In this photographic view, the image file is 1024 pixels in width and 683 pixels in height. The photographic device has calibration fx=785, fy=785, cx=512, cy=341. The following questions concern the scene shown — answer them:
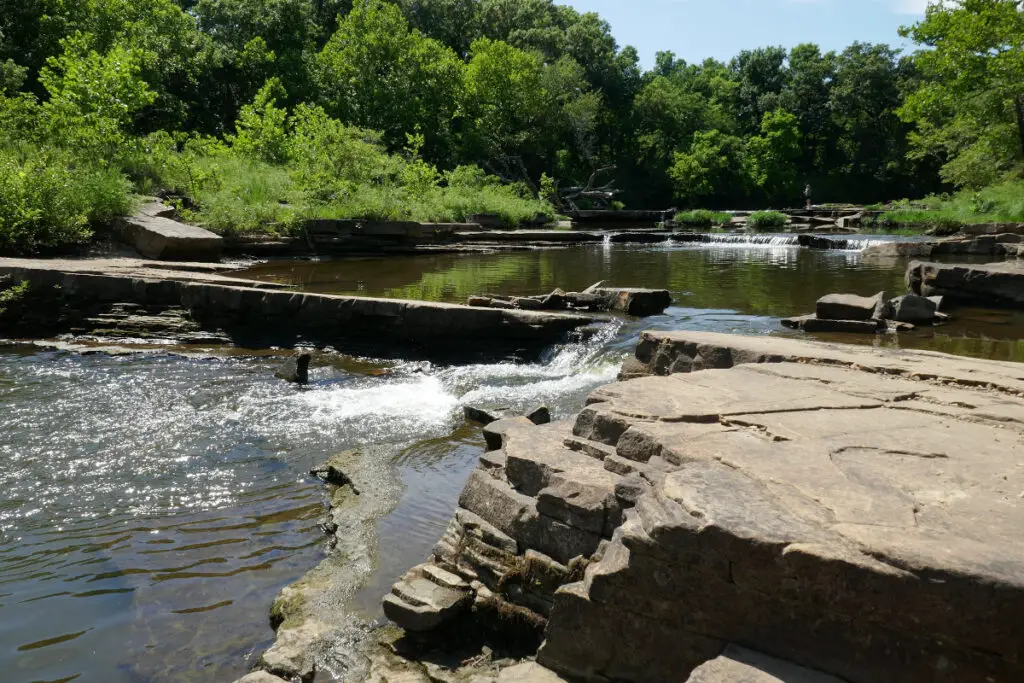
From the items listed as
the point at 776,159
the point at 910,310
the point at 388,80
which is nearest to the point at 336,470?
the point at 910,310

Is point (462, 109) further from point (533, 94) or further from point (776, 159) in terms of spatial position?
point (776, 159)

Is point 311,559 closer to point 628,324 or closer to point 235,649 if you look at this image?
point 235,649

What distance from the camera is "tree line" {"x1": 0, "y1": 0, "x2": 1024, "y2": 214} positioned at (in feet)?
79.5

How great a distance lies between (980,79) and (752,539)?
29230 mm

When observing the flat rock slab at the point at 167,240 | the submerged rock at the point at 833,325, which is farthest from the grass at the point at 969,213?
the flat rock slab at the point at 167,240

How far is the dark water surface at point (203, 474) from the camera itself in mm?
3496

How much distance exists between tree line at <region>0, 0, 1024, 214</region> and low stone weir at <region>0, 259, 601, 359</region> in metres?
6.72

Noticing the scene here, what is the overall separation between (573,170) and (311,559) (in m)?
44.2

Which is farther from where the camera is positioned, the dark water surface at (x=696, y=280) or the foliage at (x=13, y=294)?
the foliage at (x=13, y=294)

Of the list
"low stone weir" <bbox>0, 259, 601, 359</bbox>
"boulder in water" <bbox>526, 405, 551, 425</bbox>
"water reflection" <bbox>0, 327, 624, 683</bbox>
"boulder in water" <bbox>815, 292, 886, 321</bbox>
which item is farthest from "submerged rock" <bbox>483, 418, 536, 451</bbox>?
"boulder in water" <bbox>815, 292, 886, 321</bbox>

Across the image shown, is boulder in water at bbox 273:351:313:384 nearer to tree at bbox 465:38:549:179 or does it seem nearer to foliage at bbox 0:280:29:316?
foliage at bbox 0:280:29:316

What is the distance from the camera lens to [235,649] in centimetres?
336

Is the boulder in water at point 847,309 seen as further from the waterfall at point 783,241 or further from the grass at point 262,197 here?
the grass at point 262,197

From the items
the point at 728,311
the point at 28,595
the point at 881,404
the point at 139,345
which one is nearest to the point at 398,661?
the point at 28,595
